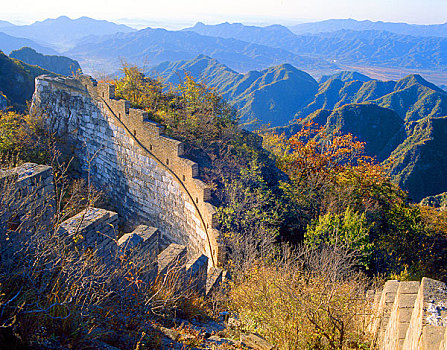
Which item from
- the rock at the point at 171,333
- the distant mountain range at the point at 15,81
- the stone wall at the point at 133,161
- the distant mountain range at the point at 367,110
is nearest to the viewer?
the rock at the point at 171,333

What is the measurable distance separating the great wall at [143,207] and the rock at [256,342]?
1.51 m

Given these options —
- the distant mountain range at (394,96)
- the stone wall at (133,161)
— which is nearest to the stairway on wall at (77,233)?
the stone wall at (133,161)

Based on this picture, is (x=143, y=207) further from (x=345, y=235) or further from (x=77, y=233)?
(x=345, y=235)

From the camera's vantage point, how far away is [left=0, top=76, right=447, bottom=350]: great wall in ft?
12.1

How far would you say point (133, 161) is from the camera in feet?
36.8

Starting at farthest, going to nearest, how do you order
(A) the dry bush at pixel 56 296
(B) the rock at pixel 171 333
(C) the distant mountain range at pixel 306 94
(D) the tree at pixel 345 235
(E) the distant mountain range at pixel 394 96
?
(C) the distant mountain range at pixel 306 94 < (E) the distant mountain range at pixel 394 96 < (D) the tree at pixel 345 235 < (B) the rock at pixel 171 333 < (A) the dry bush at pixel 56 296

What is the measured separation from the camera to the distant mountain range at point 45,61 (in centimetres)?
6328

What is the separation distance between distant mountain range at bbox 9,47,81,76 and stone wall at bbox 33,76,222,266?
56337mm

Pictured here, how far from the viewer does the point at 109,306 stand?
4.20m

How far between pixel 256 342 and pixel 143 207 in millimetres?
7603

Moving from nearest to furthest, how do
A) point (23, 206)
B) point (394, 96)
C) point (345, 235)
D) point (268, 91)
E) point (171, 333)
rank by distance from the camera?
A: point (171, 333) → point (23, 206) → point (345, 235) → point (394, 96) → point (268, 91)

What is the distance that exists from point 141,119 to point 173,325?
278 inches

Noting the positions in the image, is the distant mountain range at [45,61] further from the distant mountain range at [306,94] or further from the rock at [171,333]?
the rock at [171,333]

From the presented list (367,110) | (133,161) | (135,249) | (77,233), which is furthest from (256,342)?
(367,110)
